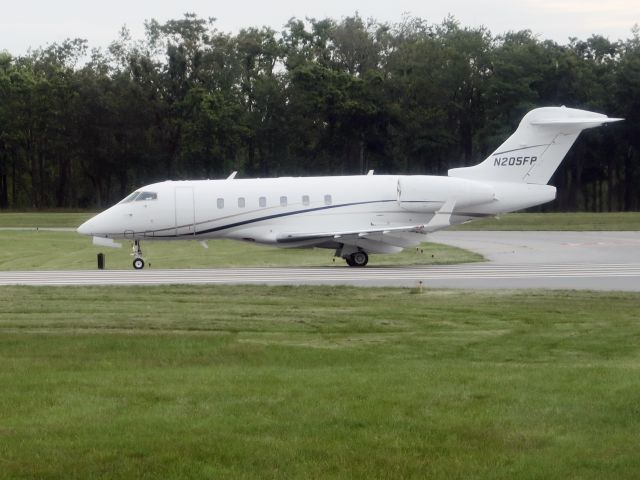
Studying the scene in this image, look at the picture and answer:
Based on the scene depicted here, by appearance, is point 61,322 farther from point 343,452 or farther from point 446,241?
point 446,241

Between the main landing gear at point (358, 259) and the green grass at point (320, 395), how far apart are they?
14070mm

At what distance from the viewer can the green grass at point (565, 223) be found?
53.6 meters

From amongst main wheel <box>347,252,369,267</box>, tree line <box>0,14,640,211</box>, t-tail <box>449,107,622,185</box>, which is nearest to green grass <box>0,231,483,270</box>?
main wheel <box>347,252,369,267</box>

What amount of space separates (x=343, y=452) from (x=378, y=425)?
0.81m

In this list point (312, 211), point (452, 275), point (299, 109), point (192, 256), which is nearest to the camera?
point (452, 275)

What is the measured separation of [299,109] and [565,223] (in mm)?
30004

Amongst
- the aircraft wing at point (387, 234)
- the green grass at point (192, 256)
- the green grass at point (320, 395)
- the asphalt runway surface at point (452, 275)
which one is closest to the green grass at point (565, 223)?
the green grass at point (192, 256)

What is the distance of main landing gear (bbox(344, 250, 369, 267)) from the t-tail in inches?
185

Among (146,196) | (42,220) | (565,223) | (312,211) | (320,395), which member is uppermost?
(146,196)

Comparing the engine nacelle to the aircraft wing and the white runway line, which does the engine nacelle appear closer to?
the aircraft wing

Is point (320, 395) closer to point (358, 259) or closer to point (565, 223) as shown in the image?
point (358, 259)

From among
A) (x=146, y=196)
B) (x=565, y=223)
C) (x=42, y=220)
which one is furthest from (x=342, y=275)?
(x=42, y=220)

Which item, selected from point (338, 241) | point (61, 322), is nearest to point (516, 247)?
point (338, 241)

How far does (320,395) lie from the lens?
10305 millimetres
